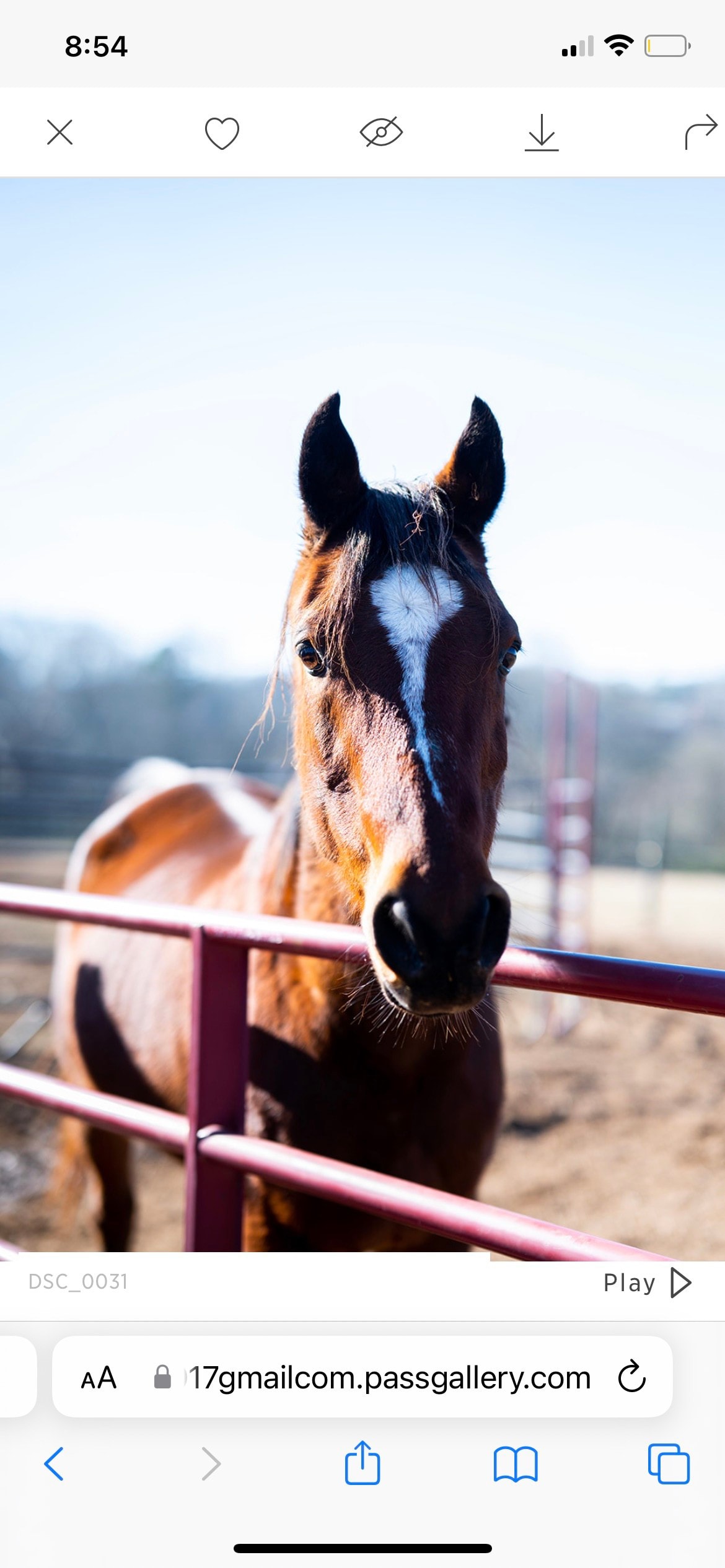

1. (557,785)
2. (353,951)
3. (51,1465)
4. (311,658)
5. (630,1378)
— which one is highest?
(557,785)

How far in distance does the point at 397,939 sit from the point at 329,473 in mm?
843

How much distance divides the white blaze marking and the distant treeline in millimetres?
16803

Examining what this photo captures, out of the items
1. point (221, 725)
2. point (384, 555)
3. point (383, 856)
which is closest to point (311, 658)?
point (384, 555)

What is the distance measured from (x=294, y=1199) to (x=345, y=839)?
722 millimetres

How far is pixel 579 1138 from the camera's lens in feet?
14.2

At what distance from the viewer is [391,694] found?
124 cm

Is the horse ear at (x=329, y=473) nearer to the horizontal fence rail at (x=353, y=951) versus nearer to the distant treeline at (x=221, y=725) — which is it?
the horizontal fence rail at (x=353, y=951)

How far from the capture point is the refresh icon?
3.00 feet

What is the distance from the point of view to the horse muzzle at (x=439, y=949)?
1.02 meters
